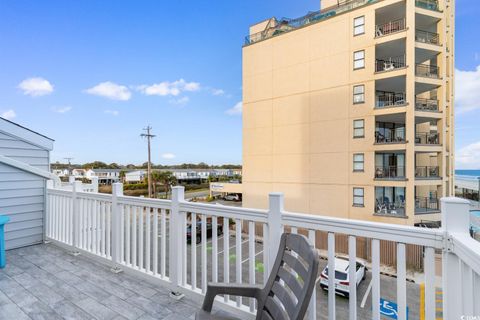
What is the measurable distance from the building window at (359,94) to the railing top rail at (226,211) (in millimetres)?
10015

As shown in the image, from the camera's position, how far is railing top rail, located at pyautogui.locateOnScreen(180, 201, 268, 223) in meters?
1.76

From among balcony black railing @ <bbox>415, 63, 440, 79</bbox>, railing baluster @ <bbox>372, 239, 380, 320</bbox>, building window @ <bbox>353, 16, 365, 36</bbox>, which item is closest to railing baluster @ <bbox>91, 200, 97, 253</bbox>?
railing baluster @ <bbox>372, 239, 380, 320</bbox>

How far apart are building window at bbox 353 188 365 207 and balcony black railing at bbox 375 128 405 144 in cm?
216

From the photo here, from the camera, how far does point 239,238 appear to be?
1901 mm

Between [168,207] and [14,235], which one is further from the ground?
[168,207]

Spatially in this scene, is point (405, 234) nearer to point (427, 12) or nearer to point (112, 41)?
point (112, 41)

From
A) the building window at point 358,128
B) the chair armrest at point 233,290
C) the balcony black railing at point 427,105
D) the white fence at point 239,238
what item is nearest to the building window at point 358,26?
the building window at point 358,128

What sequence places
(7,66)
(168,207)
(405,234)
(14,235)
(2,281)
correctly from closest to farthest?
(405,234)
(168,207)
(2,281)
(14,235)
(7,66)

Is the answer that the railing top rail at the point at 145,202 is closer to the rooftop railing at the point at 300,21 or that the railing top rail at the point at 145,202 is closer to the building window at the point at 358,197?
the building window at the point at 358,197

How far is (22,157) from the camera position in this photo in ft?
12.1

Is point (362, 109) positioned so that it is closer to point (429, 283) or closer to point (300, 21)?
point (300, 21)

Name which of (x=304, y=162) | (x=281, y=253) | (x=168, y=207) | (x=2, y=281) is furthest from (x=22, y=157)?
(x=304, y=162)

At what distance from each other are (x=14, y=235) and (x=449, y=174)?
16214 mm

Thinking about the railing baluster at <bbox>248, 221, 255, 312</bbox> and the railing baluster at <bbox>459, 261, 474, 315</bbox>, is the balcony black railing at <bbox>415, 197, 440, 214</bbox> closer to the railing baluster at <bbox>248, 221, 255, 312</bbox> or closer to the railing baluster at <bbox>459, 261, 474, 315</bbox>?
the railing baluster at <bbox>248, 221, 255, 312</bbox>
